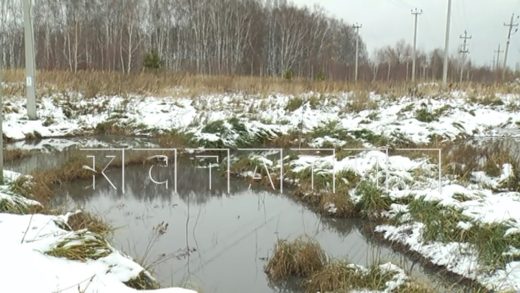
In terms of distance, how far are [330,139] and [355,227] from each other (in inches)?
166

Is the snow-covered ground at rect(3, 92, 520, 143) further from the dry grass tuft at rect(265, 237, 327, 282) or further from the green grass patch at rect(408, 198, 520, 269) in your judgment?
the dry grass tuft at rect(265, 237, 327, 282)

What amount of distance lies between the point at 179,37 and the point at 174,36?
29.7 inches

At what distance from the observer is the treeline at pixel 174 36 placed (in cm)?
3183

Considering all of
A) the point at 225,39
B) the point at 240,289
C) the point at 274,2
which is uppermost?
the point at 274,2

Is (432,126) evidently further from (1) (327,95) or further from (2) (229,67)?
(2) (229,67)

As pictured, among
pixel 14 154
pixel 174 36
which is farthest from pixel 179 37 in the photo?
pixel 14 154

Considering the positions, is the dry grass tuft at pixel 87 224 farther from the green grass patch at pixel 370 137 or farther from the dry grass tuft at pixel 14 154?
the green grass patch at pixel 370 137

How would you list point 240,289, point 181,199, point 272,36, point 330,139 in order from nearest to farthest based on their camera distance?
1. point 240,289
2. point 181,199
3. point 330,139
4. point 272,36

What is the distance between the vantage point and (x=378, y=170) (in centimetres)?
643

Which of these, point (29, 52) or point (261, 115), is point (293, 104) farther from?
point (29, 52)

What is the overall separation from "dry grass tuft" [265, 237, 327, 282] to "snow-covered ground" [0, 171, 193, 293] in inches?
45.7

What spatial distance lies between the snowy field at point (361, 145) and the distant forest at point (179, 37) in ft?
55.4

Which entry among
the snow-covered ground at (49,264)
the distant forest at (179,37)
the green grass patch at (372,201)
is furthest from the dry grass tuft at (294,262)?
the distant forest at (179,37)

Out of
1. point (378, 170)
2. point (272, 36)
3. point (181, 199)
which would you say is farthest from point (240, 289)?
point (272, 36)
